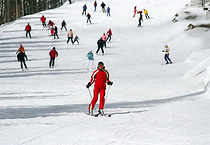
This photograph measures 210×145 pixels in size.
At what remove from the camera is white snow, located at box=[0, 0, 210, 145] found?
6844 mm

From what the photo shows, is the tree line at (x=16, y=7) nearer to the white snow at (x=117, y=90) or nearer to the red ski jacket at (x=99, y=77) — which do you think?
the white snow at (x=117, y=90)

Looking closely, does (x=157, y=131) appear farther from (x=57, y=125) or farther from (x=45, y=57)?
(x=45, y=57)

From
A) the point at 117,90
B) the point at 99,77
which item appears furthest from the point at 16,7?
the point at 99,77

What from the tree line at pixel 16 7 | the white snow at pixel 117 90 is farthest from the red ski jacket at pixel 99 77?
the tree line at pixel 16 7

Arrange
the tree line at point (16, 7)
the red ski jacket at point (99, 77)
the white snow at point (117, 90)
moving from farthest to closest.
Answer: the tree line at point (16, 7) → the red ski jacket at point (99, 77) → the white snow at point (117, 90)

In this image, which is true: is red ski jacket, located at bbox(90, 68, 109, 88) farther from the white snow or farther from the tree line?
the tree line

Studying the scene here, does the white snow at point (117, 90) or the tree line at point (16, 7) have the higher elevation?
the tree line at point (16, 7)

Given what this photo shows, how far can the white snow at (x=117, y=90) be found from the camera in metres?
6.84

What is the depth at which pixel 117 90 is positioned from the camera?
1373 cm

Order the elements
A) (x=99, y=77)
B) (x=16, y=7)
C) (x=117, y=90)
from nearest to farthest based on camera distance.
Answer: (x=99, y=77)
(x=117, y=90)
(x=16, y=7)

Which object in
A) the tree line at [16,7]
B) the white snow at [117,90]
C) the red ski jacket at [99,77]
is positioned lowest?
the white snow at [117,90]

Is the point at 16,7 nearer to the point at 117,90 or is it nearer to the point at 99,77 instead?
the point at 117,90

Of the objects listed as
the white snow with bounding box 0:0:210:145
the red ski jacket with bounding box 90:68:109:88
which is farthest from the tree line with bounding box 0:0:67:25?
the red ski jacket with bounding box 90:68:109:88

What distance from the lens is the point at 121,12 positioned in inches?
1868
